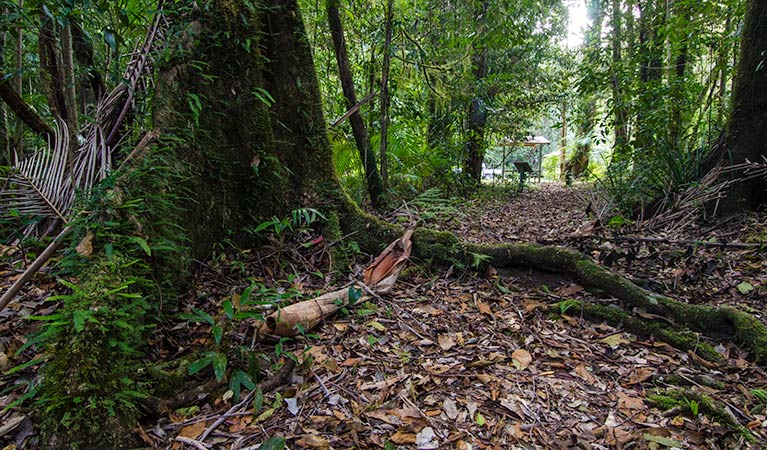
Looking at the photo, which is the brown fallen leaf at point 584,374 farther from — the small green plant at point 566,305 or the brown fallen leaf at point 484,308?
the brown fallen leaf at point 484,308

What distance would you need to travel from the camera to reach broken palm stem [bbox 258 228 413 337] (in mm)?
2026

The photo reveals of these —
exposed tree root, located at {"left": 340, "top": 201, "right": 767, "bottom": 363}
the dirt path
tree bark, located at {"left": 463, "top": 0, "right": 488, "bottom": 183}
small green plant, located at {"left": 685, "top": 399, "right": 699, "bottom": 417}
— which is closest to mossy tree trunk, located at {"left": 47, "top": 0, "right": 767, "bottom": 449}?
exposed tree root, located at {"left": 340, "top": 201, "right": 767, "bottom": 363}

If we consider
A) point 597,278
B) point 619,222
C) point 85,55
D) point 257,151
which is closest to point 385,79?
point 257,151

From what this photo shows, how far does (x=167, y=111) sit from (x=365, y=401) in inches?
82.3

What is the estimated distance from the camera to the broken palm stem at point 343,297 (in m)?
2.03

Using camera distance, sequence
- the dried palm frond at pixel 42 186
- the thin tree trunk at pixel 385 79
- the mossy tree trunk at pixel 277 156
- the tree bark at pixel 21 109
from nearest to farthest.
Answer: the dried palm frond at pixel 42 186
the tree bark at pixel 21 109
the mossy tree trunk at pixel 277 156
the thin tree trunk at pixel 385 79

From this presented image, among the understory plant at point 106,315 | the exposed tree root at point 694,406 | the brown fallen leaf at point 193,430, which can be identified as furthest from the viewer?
the exposed tree root at point 694,406

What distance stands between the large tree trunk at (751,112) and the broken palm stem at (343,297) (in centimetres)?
339

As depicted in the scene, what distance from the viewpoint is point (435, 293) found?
2.80 metres

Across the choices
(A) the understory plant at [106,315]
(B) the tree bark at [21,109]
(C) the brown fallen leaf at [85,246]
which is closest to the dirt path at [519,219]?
(A) the understory plant at [106,315]

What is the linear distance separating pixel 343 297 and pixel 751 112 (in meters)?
4.46

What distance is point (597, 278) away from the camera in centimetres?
266

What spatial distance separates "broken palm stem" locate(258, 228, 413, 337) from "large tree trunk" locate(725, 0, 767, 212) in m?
3.39

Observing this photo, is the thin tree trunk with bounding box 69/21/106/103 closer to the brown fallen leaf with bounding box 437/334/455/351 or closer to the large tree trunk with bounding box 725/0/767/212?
the brown fallen leaf with bounding box 437/334/455/351
